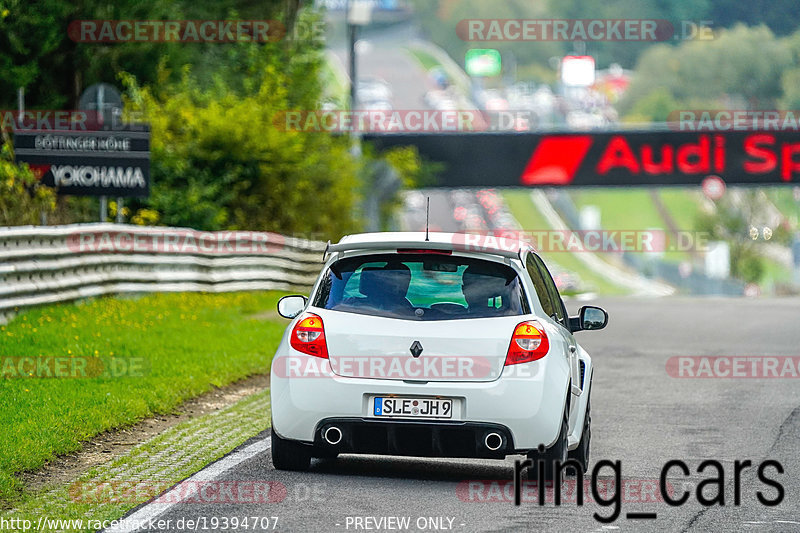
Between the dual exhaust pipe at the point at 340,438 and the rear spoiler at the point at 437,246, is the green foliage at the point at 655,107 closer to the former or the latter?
the rear spoiler at the point at 437,246

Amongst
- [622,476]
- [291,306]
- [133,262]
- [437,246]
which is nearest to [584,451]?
[622,476]

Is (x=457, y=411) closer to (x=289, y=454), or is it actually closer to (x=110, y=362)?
(x=289, y=454)

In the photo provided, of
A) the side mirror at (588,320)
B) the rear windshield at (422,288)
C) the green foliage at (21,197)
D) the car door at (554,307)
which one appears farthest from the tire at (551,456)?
the green foliage at (21,197)

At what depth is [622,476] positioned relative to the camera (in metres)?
8.73

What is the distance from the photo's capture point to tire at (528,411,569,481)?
8188 millimetres

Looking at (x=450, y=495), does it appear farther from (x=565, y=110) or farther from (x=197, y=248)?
(x=565, y=110)

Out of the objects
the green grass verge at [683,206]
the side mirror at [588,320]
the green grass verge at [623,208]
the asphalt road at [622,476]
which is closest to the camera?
the asphalt road at [622,476]

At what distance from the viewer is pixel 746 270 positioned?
130 metres

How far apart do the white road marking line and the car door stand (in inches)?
80.6

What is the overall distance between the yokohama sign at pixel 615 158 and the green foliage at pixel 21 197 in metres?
24.0

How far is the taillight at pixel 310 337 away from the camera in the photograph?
821 cm

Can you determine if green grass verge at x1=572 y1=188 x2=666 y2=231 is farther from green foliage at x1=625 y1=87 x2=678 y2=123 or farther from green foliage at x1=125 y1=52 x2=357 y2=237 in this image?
green foliage at x1=125 y1=52 x2=357 y2=237

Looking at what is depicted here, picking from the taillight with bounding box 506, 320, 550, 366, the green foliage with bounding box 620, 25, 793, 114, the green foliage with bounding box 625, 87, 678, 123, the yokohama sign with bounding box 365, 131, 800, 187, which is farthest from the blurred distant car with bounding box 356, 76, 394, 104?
the taillight with bounding box 506, 320, 550, 366

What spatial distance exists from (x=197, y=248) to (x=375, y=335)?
1547 cm
